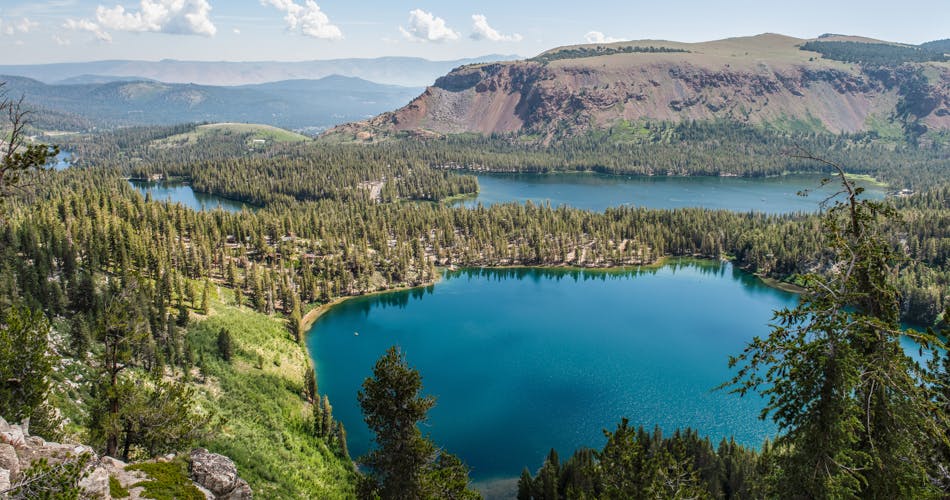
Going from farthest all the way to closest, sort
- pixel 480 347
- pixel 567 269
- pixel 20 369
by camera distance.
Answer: pixel 567 269
pixel 480 347
pixel 20 369

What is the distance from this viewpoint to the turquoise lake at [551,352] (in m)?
77.6

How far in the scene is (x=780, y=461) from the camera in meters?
21.2

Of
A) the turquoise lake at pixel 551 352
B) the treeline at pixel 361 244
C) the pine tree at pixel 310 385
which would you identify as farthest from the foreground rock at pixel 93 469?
the treeline at pixel 361 244

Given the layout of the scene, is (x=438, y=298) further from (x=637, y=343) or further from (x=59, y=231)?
(x=59, y=231)

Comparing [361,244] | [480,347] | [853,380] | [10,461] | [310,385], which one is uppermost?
[853,380]

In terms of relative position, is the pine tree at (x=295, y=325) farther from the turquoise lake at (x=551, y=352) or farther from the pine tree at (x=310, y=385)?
the pine tree at (x=310, y=385)

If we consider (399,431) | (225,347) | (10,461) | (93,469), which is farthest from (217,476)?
(225,347)

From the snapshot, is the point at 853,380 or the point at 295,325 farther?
the point at 295,325

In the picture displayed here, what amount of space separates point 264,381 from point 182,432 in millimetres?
47551

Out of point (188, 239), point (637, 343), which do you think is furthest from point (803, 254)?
point (188, 239)

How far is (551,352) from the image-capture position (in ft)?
343

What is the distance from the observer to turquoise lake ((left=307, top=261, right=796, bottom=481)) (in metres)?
77.6

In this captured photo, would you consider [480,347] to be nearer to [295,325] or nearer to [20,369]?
[295,325]

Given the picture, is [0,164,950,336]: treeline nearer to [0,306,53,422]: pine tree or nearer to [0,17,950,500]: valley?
[0,17,950,500]: valley
